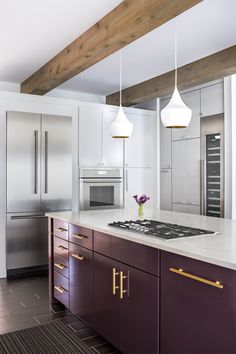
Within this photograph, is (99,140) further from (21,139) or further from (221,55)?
(221,55)

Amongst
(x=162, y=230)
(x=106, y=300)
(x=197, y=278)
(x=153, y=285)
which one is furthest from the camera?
(x=106, y=300)

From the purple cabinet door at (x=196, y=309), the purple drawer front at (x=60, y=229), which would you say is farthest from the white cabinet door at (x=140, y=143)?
the purple cabinet door at (x=196, y=309)

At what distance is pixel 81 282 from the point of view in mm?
2830

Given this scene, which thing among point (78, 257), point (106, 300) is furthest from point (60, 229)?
point (106, 300)

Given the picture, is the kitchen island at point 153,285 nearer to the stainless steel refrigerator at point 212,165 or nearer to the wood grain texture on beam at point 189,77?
the stainless steel refrigerator at point 212,165

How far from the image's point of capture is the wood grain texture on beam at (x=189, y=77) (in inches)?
147

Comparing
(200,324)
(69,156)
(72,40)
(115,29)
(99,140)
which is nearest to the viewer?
(200,324)

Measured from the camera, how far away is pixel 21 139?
4.31 metres

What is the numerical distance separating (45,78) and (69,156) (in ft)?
3.49

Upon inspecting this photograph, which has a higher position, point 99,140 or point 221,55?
point 221,55

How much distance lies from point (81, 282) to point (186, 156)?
9.24 ft

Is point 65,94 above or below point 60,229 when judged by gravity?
above

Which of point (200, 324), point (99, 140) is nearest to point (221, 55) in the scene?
point (99, 140)

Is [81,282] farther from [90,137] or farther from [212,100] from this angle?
[212,100]
